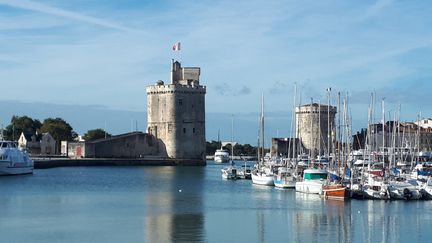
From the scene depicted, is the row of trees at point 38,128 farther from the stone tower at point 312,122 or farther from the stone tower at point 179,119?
the stone tower at point 312,122

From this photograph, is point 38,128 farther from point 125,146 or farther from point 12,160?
point 12,160

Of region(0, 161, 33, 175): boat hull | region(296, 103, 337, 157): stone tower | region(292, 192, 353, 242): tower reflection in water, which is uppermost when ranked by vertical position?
region(296, 103, 337, 157): stone tower

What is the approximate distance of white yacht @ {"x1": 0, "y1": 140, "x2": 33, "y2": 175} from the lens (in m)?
50.5

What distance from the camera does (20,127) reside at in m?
89.0

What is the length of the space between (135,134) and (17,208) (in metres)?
45.1

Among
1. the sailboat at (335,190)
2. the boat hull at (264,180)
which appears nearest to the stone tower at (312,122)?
the boat hull at (264,180)

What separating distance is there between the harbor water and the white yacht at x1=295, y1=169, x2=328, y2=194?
444 millimetres

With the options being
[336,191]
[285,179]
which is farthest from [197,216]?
[285,179]

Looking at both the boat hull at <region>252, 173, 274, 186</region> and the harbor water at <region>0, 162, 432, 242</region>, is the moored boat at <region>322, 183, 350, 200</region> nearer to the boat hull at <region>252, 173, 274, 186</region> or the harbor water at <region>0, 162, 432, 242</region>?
the harbor water at <region>0, 162, 432, 242</region>

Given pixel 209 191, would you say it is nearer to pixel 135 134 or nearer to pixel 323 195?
pixel 323 195

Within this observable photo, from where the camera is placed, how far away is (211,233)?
24.2 meters

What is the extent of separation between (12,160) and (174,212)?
23.8m

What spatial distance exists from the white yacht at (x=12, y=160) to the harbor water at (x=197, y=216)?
26.4ft

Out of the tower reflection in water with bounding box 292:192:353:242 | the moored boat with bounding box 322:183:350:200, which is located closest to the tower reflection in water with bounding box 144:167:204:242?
the tower reflection in water with bounding box 292:192:353:242
